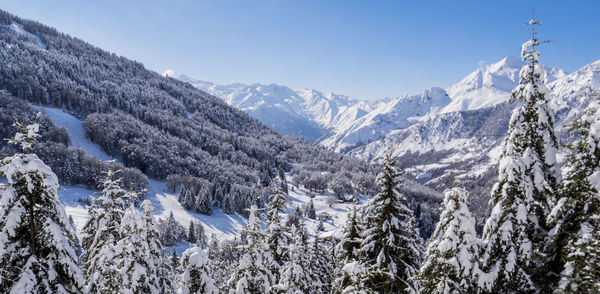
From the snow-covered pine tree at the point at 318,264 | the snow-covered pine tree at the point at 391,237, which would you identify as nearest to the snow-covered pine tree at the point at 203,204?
the snow-covered pine tree at the point at 318,264

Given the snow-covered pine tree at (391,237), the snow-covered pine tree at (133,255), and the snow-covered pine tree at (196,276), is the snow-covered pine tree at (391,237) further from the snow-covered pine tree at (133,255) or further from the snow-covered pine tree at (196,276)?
the snow-covered pine tree at (133,255)

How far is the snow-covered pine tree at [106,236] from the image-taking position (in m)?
14.2

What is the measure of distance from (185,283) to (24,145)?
41.6 ft

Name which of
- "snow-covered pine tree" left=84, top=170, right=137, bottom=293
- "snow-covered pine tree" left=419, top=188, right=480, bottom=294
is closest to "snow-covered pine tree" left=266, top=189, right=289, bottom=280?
"snow-covered pine tree" left=84, top=170, right=137, bottom=293

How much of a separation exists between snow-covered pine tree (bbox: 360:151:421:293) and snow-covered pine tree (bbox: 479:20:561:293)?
11.3ft

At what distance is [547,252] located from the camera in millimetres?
10883

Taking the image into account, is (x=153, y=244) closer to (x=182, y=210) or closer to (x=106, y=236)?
(x=106, y=236)

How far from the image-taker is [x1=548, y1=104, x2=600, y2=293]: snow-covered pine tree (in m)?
8.57

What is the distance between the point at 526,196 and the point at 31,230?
1719 centimetres

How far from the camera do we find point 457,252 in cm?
1231

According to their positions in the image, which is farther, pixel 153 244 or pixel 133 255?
pixel 153 244

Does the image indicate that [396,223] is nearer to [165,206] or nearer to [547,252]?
[547,252]

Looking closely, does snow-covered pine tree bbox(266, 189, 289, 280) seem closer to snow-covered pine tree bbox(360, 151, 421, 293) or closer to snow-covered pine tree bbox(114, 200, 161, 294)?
snow-covered pine tree bbox(360, 151, 421, 293)

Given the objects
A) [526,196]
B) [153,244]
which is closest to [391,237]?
[526,196]
